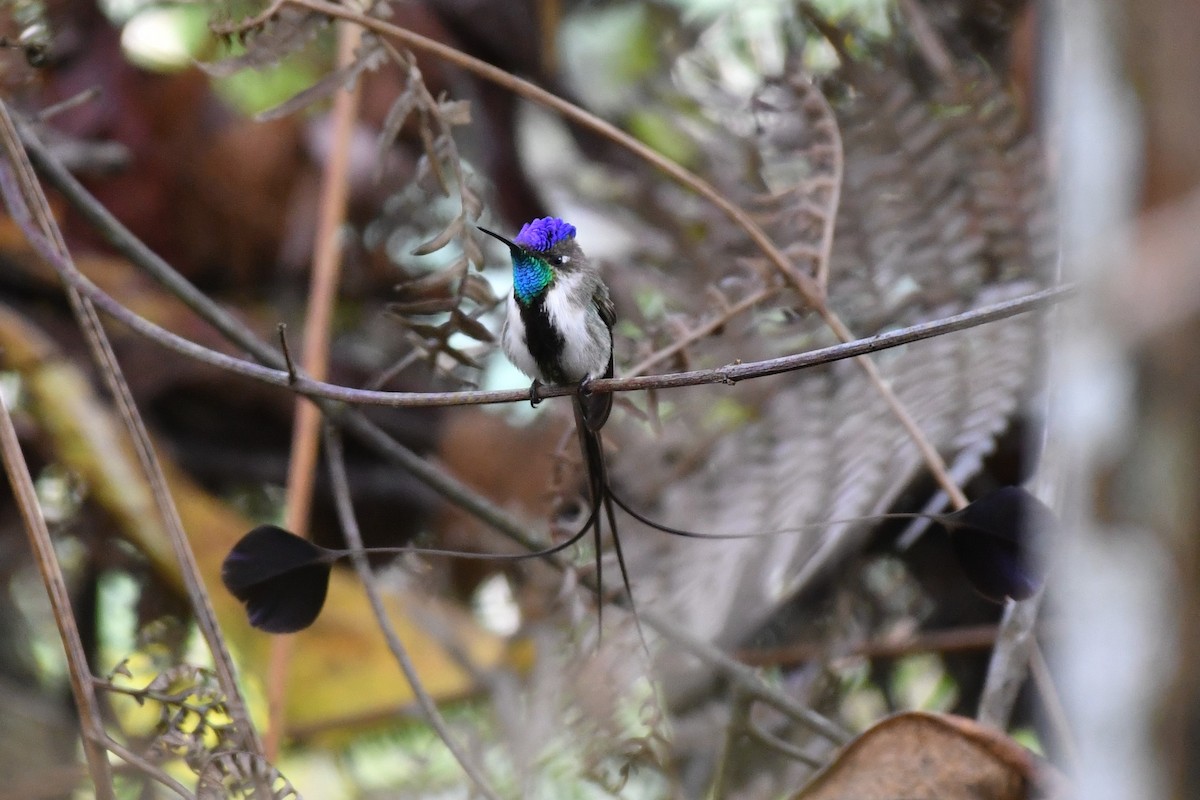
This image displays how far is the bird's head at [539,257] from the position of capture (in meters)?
2.25

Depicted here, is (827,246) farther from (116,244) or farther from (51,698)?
(51,698)

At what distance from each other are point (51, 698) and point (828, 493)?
1.94 m

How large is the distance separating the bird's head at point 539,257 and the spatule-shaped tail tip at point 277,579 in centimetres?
73

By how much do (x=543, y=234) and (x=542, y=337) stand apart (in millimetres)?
208

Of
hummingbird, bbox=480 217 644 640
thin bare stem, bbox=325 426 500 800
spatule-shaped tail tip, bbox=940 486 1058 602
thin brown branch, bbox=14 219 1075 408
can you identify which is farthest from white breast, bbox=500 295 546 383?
spatule-shaped tail tip, bbox=940 486 1058 602

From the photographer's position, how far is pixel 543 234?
2.28 m

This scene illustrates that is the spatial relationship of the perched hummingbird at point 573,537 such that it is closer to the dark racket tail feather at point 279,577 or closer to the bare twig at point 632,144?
the dark racket tail feather at point 279,577

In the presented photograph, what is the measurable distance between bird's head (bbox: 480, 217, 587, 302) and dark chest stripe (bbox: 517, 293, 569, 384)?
0.03 metres

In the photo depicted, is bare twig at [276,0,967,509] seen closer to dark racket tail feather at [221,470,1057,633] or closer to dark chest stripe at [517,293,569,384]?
dark chest stripe at [517,293,569,384]

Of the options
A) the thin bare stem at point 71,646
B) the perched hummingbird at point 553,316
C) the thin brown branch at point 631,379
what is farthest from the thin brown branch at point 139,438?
the perched hummingbird at point 553,316

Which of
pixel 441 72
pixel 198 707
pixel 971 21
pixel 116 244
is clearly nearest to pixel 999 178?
pixel 971 21

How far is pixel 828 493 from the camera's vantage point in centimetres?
267

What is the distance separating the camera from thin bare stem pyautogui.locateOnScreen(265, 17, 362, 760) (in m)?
2.18

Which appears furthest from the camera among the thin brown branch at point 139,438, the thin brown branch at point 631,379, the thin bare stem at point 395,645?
the thin bare stem at point 395,645
